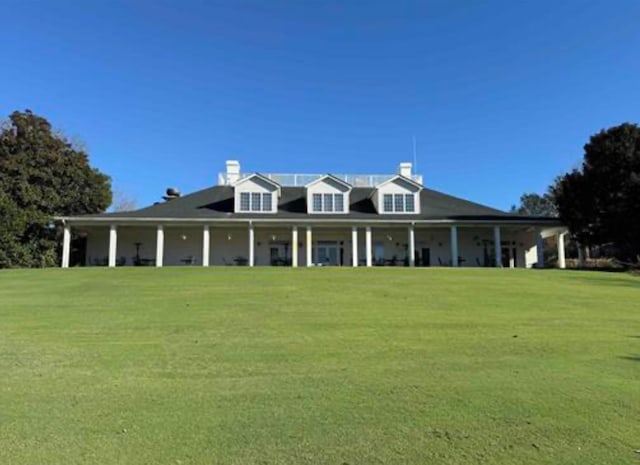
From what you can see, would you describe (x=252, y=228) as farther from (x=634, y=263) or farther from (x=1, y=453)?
(x=1, y=453)

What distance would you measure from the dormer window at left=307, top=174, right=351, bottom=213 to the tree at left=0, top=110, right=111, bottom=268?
14.3 meters

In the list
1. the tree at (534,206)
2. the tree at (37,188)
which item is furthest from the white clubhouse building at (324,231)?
the tree at (534,206)

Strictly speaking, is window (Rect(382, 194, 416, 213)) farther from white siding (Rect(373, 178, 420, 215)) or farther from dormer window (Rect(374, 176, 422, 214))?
white siding (Rect(373, 178, 420, 215))

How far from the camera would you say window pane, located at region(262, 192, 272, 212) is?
1313 inches

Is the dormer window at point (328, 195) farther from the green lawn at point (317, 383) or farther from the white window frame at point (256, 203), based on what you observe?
the green lawn at point (317, 383)

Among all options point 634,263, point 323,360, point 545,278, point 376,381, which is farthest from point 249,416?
point 634,263

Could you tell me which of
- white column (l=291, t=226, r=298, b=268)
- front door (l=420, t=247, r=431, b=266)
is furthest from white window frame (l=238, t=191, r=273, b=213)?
front door (l=420, t=247, r=431, b=266)

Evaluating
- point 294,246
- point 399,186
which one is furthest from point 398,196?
point 294,246

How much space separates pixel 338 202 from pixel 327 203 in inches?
27.4

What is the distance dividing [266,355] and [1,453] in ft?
12.0

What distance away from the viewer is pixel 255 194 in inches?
1309

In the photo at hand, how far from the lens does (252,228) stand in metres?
31.8

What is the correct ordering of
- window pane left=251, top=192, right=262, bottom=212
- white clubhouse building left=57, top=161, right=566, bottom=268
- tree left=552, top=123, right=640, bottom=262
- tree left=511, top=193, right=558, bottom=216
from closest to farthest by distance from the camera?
tree left=552, top=123, right=640, bottom=262 → white clubhouse building left=57, top=161, right=566, bottom=268 → window pane left=251, top=192, right=262, bottom=212 → tree left=511, top=193, right=558, bottom=216

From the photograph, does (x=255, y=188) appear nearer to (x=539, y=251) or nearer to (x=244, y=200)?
(x=244, y=200)
